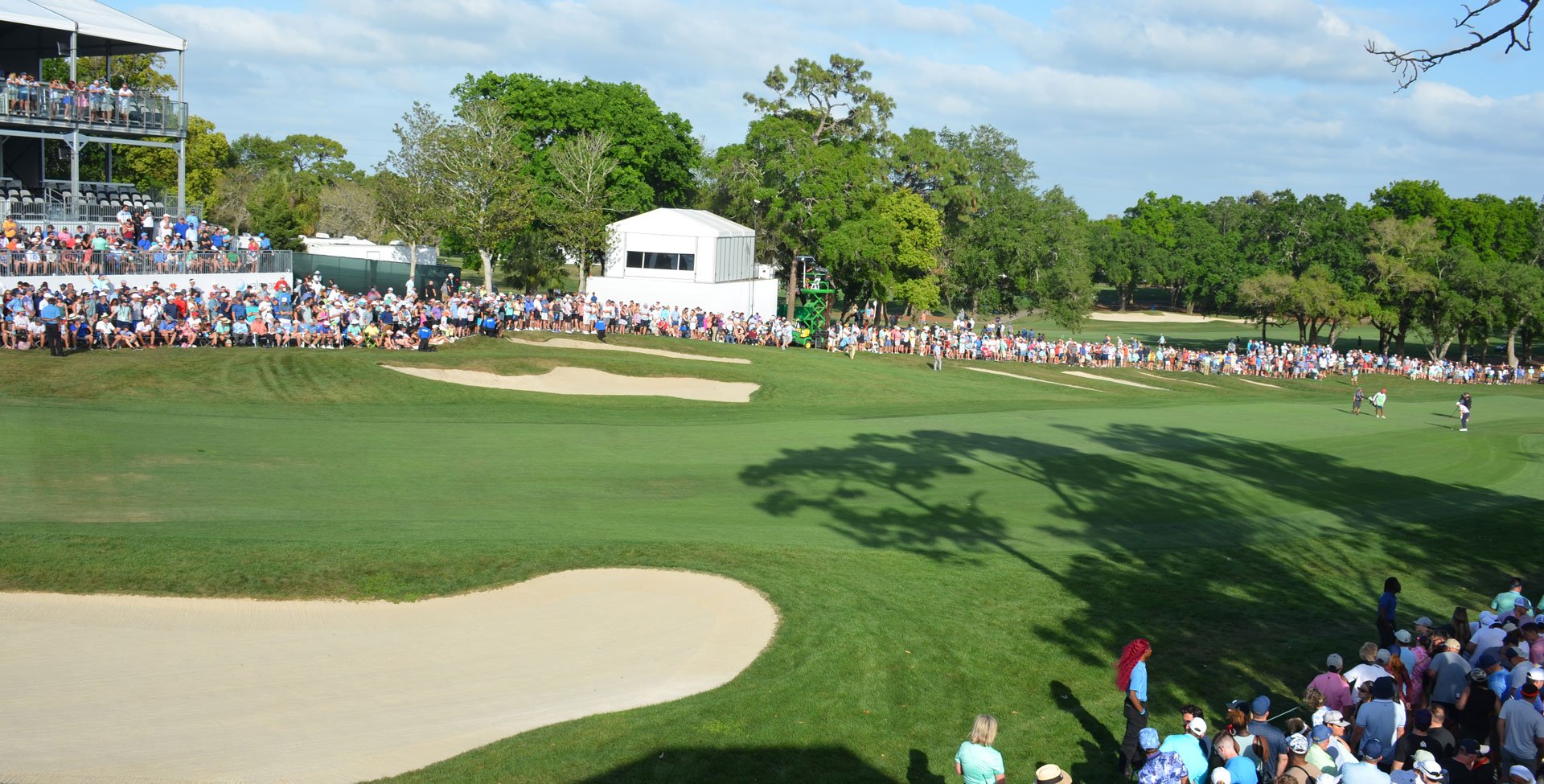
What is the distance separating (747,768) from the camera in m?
11.6

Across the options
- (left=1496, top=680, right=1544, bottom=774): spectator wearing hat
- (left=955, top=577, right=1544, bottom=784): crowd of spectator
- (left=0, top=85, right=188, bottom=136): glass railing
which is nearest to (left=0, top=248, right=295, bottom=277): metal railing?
(left=0, top=85, right=188, bottom=136): glass railing

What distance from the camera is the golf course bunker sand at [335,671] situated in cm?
1141

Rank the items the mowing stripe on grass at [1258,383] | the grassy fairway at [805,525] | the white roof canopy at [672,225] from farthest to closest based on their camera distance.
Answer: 1. the mowing stripe on grass at [1258,383]
2. the white roof canopy at [672,225]
3. the grassy fairway at [805,525]

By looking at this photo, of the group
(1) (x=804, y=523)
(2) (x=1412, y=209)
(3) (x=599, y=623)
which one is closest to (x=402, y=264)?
(1) (x=804, y=523)

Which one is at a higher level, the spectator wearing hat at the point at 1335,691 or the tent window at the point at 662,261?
the tent window at the point at 662,261

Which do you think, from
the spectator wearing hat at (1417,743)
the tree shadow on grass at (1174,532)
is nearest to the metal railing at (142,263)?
the tree shadow on grass at (1174,532)

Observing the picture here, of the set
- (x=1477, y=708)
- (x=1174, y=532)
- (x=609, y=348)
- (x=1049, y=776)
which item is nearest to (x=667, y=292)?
(x=609, y=348)

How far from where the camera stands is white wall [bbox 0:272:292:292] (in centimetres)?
3325

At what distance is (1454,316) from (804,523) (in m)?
70.8

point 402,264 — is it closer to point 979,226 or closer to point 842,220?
point 842,220

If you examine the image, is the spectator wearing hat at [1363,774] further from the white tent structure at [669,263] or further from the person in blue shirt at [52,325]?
the white tent structure at [669,263]

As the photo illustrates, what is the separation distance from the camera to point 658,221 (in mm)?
Result: 54812

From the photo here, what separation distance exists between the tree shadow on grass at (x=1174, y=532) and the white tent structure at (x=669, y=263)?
25089 mm

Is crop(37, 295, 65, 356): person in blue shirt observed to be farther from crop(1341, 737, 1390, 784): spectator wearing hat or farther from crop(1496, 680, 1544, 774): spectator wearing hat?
crop(1496, 680, 1544, 774): spectator wearing hat
